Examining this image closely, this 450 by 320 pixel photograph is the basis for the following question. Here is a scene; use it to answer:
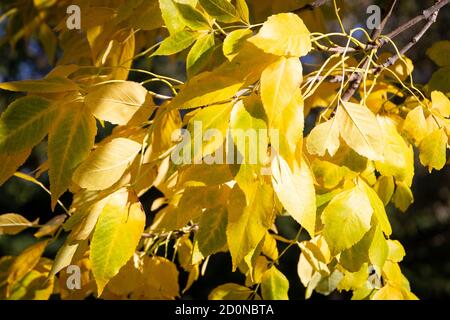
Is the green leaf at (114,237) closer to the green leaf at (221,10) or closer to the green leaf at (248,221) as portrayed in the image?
the green leaf at (248,221)

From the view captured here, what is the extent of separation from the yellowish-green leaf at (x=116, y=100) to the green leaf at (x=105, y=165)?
33 millimetres

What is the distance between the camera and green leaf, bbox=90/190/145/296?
0.48 meters

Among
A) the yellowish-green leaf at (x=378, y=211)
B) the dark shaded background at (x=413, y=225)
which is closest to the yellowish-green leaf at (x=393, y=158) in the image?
the yellowish-green leaf at (x=378, y=211)

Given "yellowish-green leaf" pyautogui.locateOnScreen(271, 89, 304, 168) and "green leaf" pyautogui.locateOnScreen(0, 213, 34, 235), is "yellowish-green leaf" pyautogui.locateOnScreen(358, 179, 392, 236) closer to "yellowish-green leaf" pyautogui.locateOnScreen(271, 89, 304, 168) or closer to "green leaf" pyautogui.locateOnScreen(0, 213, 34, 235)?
"yellowish-green leaf" pyautogui.locateOnScreen(271, 89, 304, 168)

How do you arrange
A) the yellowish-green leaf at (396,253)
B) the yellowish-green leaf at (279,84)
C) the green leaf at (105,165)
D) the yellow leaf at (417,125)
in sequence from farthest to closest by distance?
the yellowish-green leaf at (396,253), the yellow leaf at (417,125), the green leaf at (105,165), the yellowish-green leaf at (279,84)

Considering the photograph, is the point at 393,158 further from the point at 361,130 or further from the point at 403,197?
the point at 403,197

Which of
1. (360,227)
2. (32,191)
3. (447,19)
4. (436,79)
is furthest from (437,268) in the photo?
(360,227)

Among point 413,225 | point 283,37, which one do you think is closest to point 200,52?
point 283,37

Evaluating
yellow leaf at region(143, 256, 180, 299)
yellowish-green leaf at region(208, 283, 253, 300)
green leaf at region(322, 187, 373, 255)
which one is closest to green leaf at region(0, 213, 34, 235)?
yellow leaf at region(143, 256, 180, 299)

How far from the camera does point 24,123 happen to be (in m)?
0.54

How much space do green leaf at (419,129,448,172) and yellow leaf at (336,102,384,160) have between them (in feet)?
0.48

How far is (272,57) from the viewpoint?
0.45m

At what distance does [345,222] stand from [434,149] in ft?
0.54

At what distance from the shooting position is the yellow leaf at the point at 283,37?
0.42m
